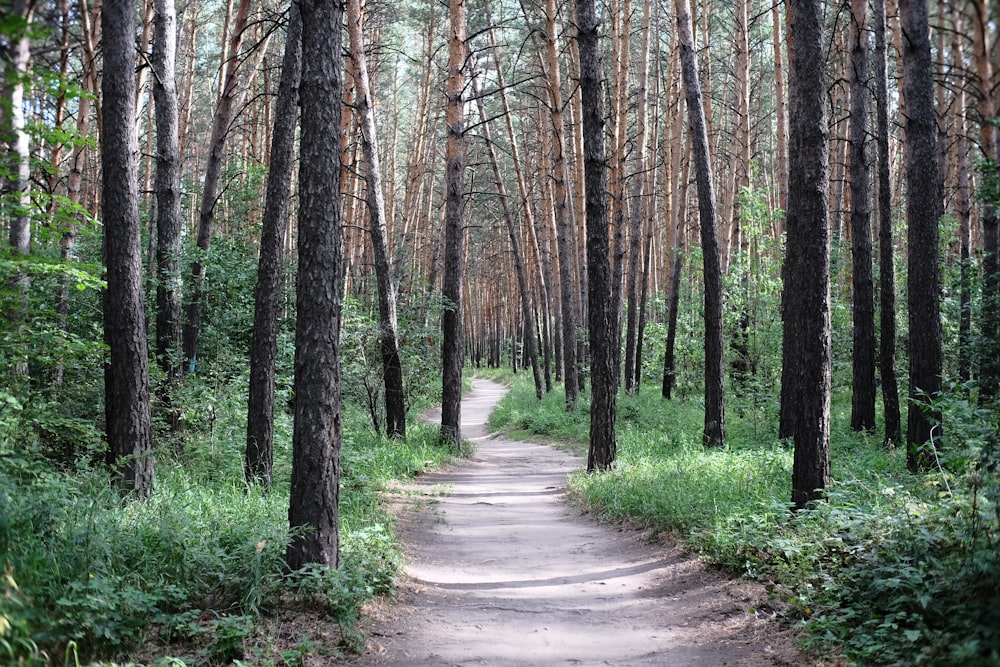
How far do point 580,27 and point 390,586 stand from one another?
26.6 feet

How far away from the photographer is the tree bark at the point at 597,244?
9.92m

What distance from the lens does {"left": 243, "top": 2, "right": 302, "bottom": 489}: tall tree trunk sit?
8.27m

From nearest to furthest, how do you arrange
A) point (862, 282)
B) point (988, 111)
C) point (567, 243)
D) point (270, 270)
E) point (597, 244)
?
point (988, 111)
point (270, 270)
point (597, 244)
point (862, 282)
point (567, 243)

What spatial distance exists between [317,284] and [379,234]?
27.0 ft

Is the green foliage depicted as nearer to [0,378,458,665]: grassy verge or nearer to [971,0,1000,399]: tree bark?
[971,0,1000,399]: tree bark

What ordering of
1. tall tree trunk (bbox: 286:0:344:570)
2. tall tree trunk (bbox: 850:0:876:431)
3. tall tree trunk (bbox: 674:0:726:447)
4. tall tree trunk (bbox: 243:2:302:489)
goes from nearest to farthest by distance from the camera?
tall tree trunk (bbox: 286:0:344:570) < tall tree trunk (bbox: 243:2:302:489) < tall tree trunk (bbox: 674:0:726:447) < tall tree trunk (bbox: 850:0:876:431)

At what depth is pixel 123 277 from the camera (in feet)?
22.6

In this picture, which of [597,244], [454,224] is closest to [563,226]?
[454,224]

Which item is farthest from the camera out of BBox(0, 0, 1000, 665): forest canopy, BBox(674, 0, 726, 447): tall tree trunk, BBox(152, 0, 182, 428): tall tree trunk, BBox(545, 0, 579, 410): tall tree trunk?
Answer: BBox(545, 0, 579, 410): tall tree trunk

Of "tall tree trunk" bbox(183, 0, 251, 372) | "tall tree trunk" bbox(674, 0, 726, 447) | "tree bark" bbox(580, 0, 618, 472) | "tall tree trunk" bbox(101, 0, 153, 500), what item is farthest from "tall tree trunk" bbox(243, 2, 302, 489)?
"tall tree trunk" bbox(674, 0, 726, 447)

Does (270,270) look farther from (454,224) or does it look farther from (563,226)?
(563,226)

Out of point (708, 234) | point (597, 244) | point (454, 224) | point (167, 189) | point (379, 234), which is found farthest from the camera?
point (454, 224)

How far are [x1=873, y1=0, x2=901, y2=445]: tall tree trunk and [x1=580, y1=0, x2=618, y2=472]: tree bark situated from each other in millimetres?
4904

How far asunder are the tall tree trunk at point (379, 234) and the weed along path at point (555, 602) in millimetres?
4788
